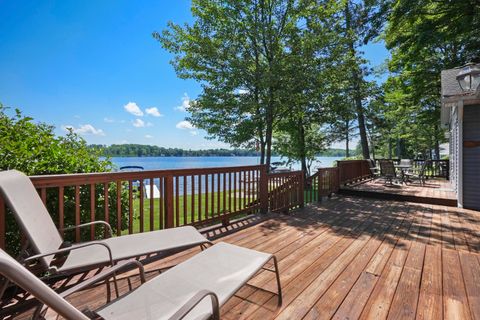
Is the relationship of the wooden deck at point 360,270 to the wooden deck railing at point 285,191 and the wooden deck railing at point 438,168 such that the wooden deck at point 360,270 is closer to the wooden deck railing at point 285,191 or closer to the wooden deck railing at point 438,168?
the wooden deck railing at point 285,191

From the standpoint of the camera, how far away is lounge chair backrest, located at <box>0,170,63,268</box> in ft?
5.63

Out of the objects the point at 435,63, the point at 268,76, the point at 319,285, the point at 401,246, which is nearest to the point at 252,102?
the point at 268,76

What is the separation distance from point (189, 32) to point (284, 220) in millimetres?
6212

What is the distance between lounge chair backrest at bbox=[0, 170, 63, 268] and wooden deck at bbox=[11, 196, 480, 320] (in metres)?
Answer: 0.62

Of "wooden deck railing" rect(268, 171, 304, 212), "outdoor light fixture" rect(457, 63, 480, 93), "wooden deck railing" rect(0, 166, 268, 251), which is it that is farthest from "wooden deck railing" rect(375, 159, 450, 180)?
"wooden deck railing" rect(0, 166, 268, 251)

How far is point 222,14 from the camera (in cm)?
707

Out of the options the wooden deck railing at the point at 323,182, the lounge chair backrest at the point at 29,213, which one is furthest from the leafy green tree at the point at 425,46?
the lounge chair backrest at the point at 29,213

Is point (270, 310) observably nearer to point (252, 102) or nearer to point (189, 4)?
point (252, 102)

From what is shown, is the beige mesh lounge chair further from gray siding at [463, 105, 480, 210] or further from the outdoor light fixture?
the outdoor light fixture

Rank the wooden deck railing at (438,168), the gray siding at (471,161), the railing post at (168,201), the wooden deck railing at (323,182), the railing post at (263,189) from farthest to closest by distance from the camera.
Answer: the wooden deck railing at (438,168), the wooden deck railing at (323,182), the gray siding at (471,161), the railing post at (263,189), the railing post at (168,201)

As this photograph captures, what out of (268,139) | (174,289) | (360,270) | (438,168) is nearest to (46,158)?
(174,289)

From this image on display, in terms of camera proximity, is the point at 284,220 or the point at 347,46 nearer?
the point at 284,220

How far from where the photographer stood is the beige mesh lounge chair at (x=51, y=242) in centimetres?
172

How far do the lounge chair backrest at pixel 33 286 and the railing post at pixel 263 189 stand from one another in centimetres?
406
